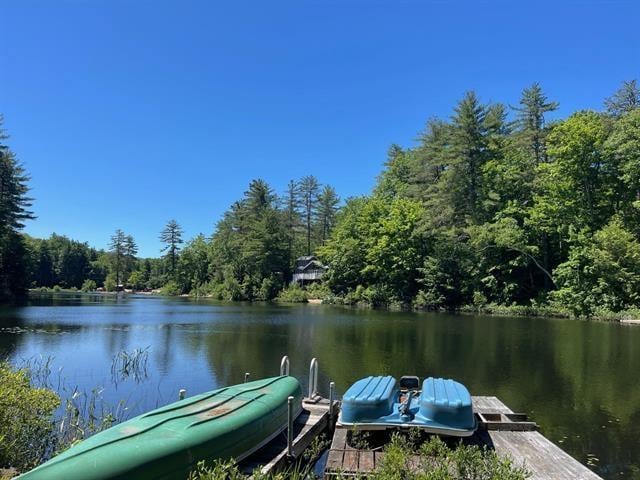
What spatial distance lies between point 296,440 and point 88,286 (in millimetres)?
118952

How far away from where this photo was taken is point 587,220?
42562 millimetres

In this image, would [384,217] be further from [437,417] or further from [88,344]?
[437,417]

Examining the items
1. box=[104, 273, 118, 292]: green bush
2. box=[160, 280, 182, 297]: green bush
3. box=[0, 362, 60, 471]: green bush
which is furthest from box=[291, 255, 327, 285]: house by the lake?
box=[0, 362, 60, 471]: green bush

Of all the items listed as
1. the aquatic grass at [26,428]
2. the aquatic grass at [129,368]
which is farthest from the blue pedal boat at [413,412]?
the aquatic grass at [129,368]

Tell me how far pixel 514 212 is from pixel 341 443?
44.7 metres

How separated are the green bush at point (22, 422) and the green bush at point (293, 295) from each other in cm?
5815

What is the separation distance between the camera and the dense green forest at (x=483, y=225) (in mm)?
40375

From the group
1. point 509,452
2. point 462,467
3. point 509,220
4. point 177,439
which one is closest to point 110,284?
point 509,220

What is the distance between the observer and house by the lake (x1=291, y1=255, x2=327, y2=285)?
7188 cm

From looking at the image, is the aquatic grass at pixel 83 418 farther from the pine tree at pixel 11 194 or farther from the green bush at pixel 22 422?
the pine tree at pixel 11 194

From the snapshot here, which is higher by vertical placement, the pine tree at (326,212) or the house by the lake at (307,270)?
the pine tree at (326,212)

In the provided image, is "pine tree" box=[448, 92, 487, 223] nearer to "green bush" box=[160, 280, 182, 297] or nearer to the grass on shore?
the grass on shore

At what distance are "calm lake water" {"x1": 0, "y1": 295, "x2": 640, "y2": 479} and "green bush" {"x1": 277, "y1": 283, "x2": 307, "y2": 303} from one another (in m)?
33.2

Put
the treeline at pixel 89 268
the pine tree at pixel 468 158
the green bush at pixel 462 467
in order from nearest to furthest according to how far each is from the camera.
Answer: the green bush at pixel 462 467, the pine tree at pixel 468 158, the treeline at pixel 89 268
